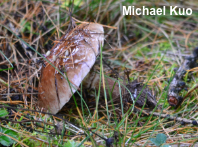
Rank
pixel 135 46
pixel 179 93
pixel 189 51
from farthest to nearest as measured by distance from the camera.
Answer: pixel 135 46
pixel 189 51
pixel 179 93

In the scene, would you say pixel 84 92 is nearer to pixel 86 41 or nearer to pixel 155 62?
pixel 86 41

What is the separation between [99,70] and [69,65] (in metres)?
0.72

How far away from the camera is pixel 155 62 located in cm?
229

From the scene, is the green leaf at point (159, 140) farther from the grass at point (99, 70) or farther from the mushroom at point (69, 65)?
the mushroom at point (69, 65)

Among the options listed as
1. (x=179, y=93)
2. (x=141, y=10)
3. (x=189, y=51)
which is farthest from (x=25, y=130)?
(x=141, y=10)

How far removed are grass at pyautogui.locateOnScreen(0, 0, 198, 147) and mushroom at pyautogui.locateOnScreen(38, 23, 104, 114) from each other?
0.11 m

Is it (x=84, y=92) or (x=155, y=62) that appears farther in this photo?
(x=155, y=62)

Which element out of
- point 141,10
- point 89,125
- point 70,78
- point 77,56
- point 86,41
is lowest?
point 89,125

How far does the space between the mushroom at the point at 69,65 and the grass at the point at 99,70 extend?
0.11m

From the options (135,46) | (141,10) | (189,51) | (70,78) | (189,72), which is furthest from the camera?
(141,10)

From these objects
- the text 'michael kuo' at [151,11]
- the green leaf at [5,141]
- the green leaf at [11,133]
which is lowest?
the green leaf at [5,141]

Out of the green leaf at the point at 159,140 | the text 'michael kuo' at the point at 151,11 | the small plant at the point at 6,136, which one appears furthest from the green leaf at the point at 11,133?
the text 'michael kuo' at the point at 151,11

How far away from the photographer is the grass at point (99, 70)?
4.25ft

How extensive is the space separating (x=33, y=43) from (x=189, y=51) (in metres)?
1.95
